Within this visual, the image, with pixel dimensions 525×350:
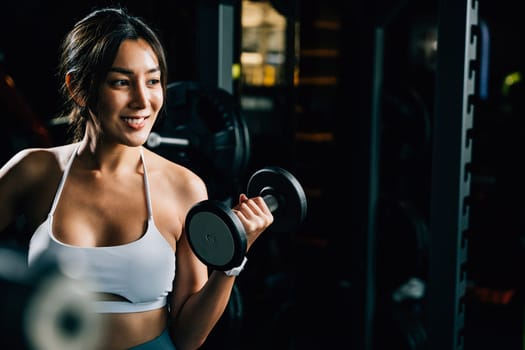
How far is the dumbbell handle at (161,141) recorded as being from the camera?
1550mm

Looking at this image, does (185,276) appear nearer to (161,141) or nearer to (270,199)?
(270,199)

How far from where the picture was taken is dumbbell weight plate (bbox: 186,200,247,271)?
827 mm

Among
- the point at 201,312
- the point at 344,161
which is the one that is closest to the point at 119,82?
the point at 201,312

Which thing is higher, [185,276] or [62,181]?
[62,181]

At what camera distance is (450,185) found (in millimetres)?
1361

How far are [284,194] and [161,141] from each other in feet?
2.18

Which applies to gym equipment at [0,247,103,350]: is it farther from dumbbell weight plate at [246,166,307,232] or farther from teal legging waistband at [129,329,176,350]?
dumbbell weight plate at [246,166,307,232]

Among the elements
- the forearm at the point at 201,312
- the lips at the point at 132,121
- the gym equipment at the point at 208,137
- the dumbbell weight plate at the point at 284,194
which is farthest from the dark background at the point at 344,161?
the lips at the point at 132,121

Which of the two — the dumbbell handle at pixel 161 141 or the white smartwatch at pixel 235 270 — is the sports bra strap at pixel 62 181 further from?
the dumbbell handle at pixel 161 141

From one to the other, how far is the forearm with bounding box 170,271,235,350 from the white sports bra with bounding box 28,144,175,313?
7cm

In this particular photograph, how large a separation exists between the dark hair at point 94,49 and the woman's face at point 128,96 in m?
0.01

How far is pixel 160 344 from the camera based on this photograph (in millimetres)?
1073

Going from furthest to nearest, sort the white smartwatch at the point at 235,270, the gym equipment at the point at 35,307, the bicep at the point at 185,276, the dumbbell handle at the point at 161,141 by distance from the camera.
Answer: the dumbbell handle at the point at 161,141 → the bicep at the point at 185,276 → the white smartwatch at the point at 235,270 → the gym equipment at the point at 35,307

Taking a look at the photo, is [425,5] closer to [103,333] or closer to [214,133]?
[214,133]
